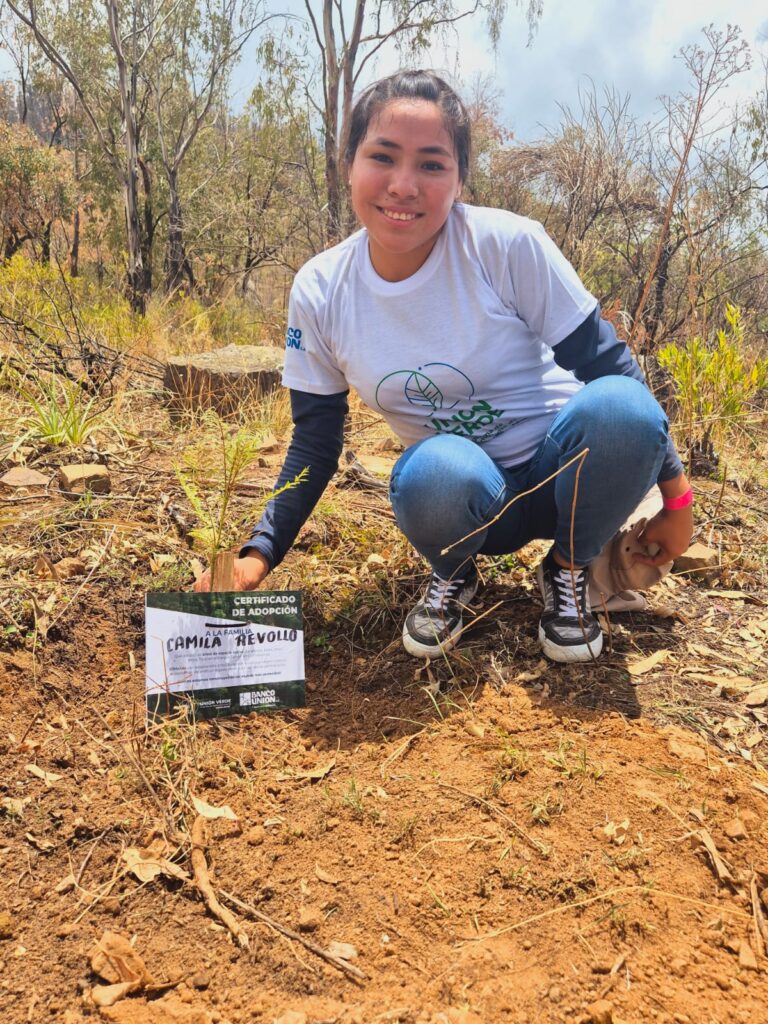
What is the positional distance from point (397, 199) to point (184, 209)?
1140cm

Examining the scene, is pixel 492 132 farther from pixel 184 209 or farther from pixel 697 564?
pixel 697 564

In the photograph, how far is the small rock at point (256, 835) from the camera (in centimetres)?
135

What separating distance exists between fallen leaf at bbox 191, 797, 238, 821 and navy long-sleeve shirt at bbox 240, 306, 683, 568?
57 cm

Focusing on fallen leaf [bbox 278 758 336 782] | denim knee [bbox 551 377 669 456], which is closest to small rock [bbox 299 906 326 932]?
fallen leaf [bbox 278 758 336 782]

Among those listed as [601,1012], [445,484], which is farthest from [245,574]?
[601,1012]

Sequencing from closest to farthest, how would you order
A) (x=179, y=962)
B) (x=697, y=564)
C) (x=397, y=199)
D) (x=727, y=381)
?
(x=179, y=962)
(x=397, y=199)
(x=697, y=564)
(x=727, y=381)

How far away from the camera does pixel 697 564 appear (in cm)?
223

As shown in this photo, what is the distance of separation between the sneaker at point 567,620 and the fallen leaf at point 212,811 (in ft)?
2.71

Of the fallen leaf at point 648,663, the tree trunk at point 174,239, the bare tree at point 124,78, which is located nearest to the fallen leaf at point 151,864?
the fallen leaf at point 648,663

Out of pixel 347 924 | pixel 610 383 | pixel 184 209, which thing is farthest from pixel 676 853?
pixel 184 209

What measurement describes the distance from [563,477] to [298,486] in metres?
0.63

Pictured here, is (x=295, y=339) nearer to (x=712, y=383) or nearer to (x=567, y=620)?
(x=567, y=620)

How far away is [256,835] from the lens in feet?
4.46

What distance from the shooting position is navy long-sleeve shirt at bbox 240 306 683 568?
1.70 m
